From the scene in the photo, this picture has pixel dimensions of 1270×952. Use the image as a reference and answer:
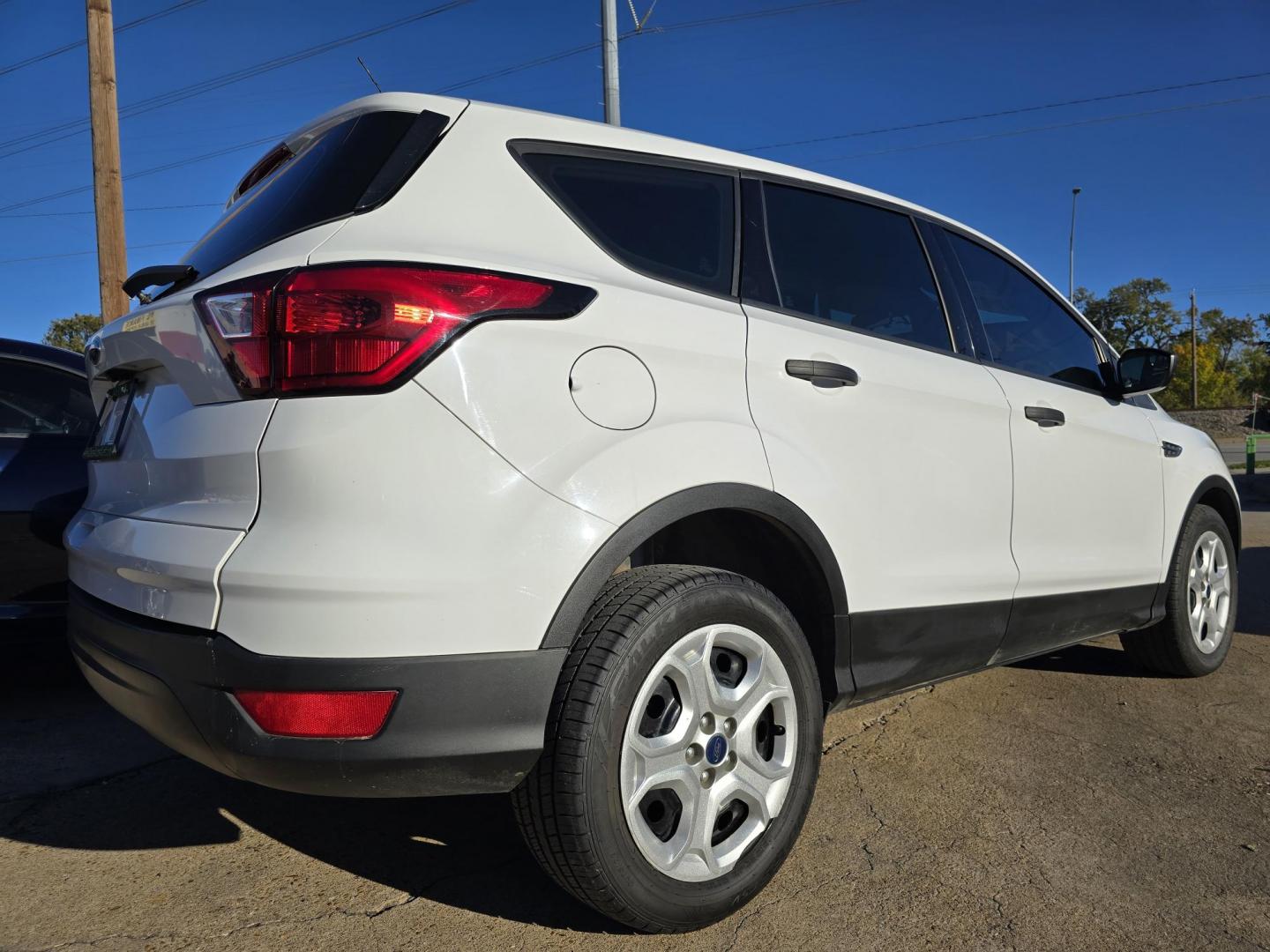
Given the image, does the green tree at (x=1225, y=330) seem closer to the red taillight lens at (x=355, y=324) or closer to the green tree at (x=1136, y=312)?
the green tree at (x=1136, y=312)

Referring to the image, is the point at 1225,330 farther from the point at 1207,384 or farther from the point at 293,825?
the point at 293,825

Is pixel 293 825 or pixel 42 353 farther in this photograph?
pixel 42 353

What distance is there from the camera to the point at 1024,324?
137 inches

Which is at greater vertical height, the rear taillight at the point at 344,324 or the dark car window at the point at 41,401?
the rear taillight at the point at 344,324

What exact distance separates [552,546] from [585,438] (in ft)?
0.74

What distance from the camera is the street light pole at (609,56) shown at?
1092 centimetres

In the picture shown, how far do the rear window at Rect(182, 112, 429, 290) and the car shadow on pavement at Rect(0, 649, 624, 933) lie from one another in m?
1.48

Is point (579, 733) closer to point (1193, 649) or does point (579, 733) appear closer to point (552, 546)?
point (552, 546)

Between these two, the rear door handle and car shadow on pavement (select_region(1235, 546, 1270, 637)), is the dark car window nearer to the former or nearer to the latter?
the rear door handle

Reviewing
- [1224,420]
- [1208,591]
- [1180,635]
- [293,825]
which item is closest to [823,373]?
[293,825]

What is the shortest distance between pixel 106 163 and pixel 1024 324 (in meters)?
8.96

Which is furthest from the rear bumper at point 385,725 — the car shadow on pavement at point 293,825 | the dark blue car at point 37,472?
the dark blue car at point 37,472

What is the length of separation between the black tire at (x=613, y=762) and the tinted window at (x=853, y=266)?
89 centimetres

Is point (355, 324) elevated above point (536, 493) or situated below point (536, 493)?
above
